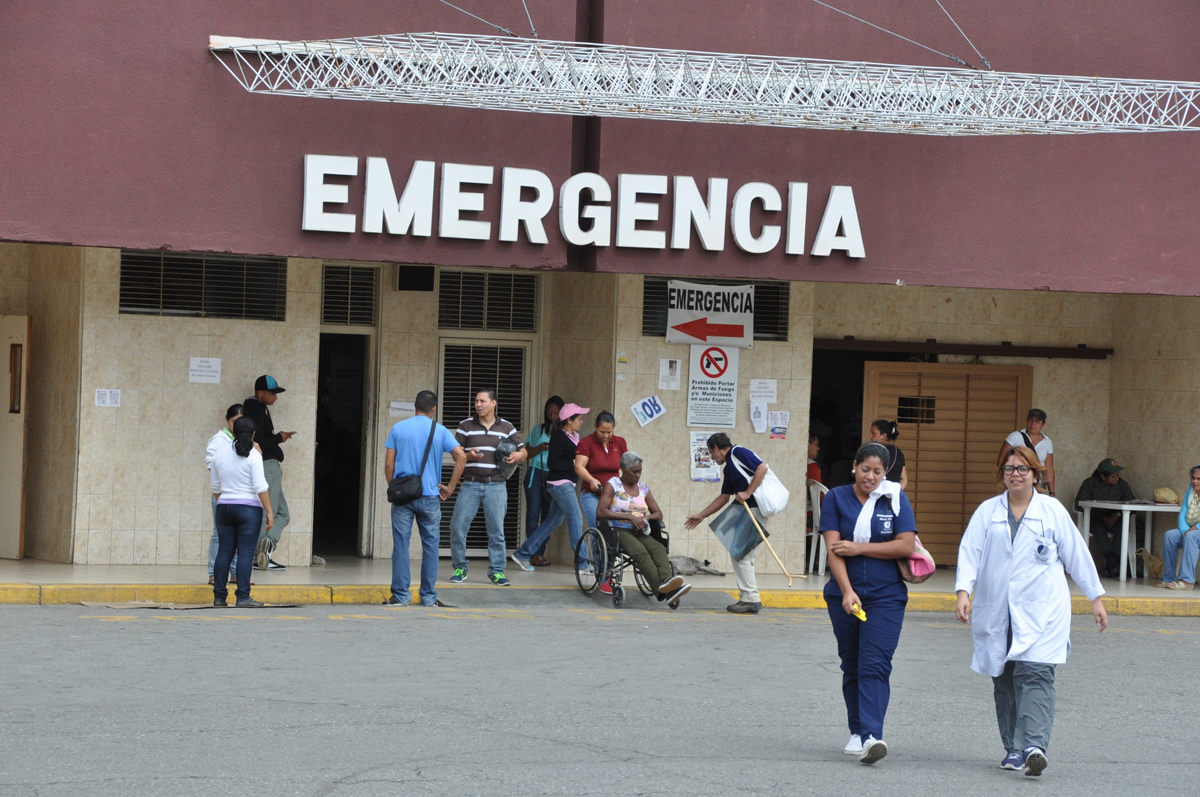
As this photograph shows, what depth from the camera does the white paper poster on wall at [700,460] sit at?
50.1ft

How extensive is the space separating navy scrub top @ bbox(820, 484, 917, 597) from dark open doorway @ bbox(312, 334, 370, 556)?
11.8 m

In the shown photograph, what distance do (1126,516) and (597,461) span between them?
21.2 feet

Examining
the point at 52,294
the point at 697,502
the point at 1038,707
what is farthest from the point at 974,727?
the point at 52,294

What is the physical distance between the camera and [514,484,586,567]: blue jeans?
14.5 m

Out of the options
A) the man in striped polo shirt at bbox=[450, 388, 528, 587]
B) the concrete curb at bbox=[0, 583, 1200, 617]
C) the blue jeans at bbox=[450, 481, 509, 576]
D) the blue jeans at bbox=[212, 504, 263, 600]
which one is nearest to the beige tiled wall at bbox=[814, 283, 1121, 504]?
the concrete curb at bbox=[0, 583, 1200, 617]

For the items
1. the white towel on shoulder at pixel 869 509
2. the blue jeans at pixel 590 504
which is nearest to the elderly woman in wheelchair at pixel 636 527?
the blue jeans at pixel 590 504

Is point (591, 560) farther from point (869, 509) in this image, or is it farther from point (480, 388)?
point (869, 509)

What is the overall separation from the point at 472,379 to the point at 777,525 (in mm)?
3942

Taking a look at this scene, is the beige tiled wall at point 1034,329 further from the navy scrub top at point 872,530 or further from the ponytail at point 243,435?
the navy scrub top at point 872,530

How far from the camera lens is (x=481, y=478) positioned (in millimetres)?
13789

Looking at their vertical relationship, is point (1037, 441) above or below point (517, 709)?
above

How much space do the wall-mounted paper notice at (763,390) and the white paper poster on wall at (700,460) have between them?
72 centimetres

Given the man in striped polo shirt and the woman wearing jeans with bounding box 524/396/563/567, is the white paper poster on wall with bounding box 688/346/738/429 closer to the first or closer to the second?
the woman wearing jeans with bounding box 524/396/563/567

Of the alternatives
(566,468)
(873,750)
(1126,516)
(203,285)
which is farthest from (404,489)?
(1126,516)
